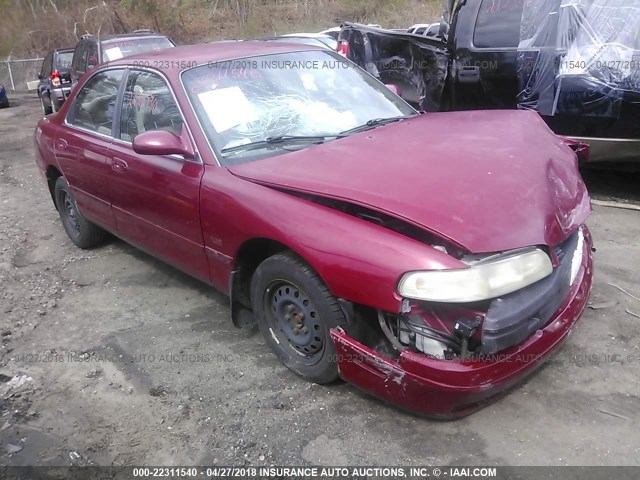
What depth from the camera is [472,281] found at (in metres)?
2.32

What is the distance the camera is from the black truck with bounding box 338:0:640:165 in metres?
4.77

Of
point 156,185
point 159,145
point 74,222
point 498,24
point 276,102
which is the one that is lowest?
point 74,222

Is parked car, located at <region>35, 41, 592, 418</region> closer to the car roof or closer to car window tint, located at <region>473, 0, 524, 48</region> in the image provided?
the car roof

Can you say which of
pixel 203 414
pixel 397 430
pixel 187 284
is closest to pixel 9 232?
pixel 187 284

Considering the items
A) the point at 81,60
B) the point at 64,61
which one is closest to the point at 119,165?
the point at 81,60

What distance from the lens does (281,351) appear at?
10.4 ft

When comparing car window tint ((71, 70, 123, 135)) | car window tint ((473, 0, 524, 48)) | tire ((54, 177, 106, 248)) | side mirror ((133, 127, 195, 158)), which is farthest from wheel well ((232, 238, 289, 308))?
car window tint ((473, 0, 524, 48))

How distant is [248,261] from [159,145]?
0.81m

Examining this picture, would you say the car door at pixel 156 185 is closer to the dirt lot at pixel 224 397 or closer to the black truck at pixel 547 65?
the dirt lot at pixel 224 397

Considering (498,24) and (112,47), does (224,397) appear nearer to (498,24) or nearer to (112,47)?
(498,24)

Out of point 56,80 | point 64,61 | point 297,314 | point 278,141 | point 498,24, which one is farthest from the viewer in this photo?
point 64,61

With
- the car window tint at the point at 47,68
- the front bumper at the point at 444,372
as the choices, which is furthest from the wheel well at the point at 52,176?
the car window tint at the point at 47,68

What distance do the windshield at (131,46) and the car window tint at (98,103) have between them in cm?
593

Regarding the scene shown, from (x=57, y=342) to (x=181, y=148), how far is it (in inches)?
63.0
